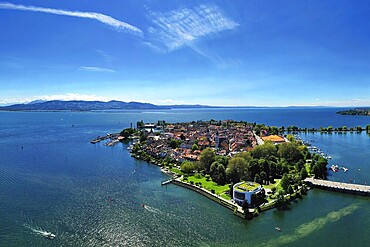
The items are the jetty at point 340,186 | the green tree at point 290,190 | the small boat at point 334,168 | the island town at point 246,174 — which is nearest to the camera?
the island town at point 246,174

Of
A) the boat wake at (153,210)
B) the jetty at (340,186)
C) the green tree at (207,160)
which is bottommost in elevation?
the boat wake at (153,210)

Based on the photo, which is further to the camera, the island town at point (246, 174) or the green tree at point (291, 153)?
the green tree at point (291, 153)

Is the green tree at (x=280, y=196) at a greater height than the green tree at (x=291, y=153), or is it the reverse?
the green tree at (x=291, y=153)

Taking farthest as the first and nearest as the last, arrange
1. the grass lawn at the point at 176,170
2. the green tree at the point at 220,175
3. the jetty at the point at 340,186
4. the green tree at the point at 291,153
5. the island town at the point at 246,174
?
the green tree at the point at 291,153
the grass lawn at the point at 176,170
the green tree at the point at 220,175
the jetty at the point at 340,186
the island town at the point at 246,174

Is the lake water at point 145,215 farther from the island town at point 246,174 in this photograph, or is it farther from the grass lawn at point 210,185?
the grass lawn at point 210,185

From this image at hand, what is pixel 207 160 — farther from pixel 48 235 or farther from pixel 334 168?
pixel 48 235

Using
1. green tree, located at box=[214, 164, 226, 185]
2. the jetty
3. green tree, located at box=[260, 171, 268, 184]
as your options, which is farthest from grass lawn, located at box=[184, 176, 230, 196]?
the jetty

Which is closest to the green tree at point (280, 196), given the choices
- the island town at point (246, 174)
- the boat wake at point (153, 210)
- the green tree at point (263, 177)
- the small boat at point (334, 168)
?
the island town at point (246, 174)

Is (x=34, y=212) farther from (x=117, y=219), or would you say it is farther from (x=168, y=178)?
(x=168, y=178)
